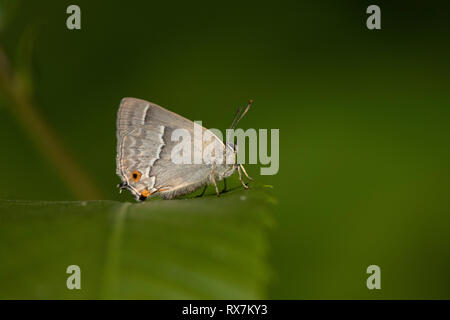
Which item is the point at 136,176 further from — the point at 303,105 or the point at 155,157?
the point at 303,105

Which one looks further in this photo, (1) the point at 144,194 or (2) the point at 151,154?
(2) the point at 151,154

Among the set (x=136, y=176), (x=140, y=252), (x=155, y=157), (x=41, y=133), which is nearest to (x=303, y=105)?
(x=155, y=157)

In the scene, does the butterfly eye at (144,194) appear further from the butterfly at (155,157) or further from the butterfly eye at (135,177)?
the butterfly eye at (135,177)

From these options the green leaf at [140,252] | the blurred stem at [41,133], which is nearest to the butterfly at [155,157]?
the blurred stem at [41,133]

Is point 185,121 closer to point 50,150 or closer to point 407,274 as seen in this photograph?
point 50,150

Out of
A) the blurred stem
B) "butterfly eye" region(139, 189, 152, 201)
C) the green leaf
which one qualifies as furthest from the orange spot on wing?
the green leaf

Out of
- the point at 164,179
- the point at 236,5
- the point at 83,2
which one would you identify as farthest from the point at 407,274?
the point at 83,2

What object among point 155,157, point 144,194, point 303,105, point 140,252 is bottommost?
point 140,252
